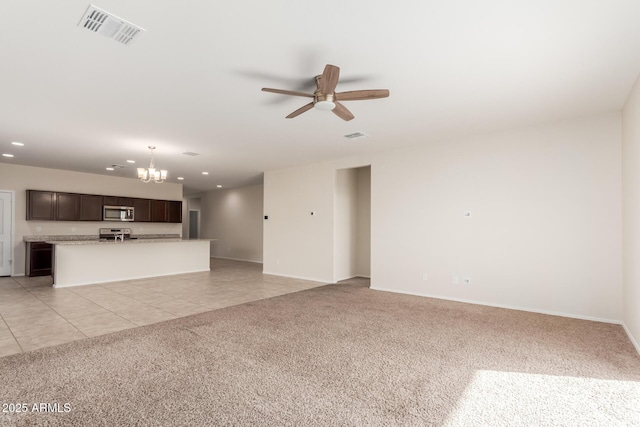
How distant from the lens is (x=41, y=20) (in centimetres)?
228

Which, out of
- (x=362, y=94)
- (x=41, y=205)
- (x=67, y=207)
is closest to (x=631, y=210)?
(x=362, y=94)

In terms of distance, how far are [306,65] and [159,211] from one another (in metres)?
8.58

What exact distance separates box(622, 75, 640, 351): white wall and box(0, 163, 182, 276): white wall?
10696mm

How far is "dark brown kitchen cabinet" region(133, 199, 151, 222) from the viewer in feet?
30.7

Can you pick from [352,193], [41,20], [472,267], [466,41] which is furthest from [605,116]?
[41,20]

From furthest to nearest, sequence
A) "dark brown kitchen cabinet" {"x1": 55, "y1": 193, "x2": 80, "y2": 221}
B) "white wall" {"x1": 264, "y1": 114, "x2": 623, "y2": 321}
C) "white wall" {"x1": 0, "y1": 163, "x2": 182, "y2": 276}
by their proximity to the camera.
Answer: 1. "dark brown kitchen cabinet" {"x1": 55, "y1": 193, "x2": 80, "y2": 221}
2. "white wall" {"x1": 0, "y1": 163, "x2": 182, "y2": 276}
3. "white wall" {"x1": 264, "y1": 114, "x2": 623, "y2": 321}

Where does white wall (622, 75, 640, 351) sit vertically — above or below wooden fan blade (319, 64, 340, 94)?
below

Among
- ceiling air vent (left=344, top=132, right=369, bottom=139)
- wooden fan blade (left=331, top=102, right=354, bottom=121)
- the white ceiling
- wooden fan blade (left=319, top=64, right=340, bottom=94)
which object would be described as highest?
the white ceiling

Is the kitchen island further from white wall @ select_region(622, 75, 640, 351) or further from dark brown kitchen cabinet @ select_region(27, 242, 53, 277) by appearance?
white wall @ select_region(622, 75, 640, 351)

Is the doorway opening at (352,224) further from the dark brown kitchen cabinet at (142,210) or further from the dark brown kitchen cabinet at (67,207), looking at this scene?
the dark brown kitchen cabinet at (67,207)

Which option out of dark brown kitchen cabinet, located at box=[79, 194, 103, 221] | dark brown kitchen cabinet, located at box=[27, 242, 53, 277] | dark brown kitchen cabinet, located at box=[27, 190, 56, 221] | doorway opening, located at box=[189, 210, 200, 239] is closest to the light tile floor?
dark brown kitchen cabinet, located at box=[27, 242, 53, 277]

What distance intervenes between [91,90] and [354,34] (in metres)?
2.93

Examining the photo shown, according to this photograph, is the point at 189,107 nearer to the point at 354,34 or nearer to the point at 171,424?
the point at 354,34

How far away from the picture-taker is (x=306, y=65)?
9.54ft
